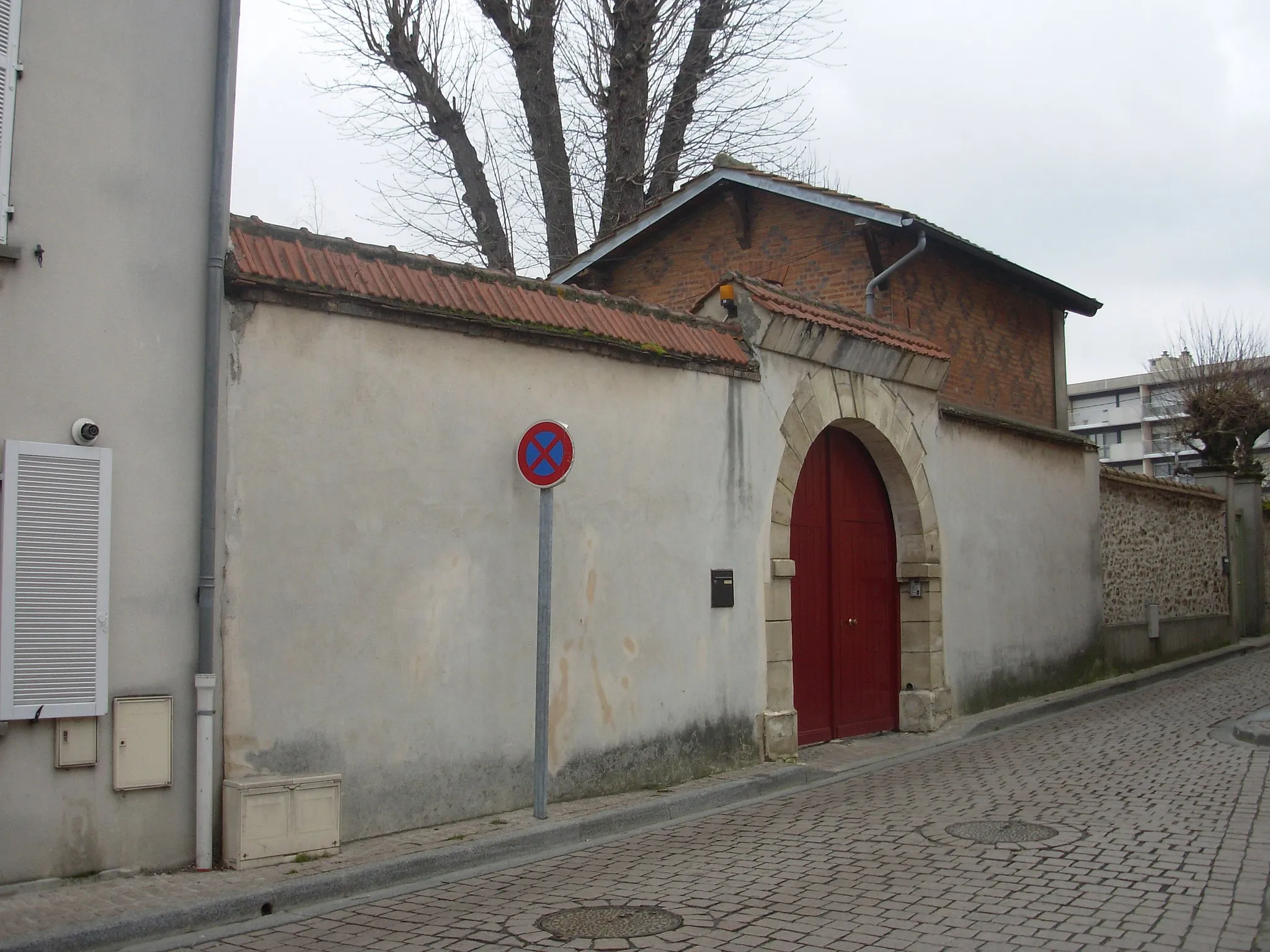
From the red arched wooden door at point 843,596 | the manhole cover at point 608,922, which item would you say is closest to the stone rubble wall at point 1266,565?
the red arched wooden door at point 843,596

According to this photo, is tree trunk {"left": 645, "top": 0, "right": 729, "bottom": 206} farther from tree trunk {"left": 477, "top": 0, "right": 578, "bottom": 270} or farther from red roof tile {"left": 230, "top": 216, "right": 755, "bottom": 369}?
red roof tile {"left": 230, "top": 216, "right": 755, "bottom": 369}

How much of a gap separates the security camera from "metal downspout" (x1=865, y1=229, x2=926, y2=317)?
28.4 ft

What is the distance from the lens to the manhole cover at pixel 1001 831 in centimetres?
678

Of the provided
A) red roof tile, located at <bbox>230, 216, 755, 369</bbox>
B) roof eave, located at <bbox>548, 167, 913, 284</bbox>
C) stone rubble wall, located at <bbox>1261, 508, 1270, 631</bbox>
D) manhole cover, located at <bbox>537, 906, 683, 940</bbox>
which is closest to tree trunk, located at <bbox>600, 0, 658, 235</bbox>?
roof eave, located at <bbox>548, 167, 913, 284</bbox>

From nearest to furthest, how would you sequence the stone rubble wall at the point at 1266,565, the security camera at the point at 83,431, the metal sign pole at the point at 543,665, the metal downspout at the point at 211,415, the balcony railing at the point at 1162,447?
the security camera at the point at 83,431
the metal downspout at the point at 211,415
the metal sign pole at the point at 543,665
the stone rubble wall at the point at 1266,565
the balcony railing at the point at 1162,447

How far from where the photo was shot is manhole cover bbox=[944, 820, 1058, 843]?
6.78m

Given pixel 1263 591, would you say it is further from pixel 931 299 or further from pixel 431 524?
pixel 431 524

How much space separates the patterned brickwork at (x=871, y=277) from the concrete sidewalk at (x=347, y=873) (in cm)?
618

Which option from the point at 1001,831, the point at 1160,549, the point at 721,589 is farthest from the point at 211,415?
the point at 1160,549

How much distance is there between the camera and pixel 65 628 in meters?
5.45

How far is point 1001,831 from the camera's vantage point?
6.98 metres

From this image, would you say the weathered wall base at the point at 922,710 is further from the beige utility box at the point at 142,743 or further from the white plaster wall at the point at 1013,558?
the beige utility box at the point at 142,743

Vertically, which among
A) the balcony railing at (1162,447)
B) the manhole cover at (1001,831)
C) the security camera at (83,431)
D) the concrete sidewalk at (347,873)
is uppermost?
the balcony railing at (1162,447)

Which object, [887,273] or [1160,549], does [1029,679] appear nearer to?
[887,273]
